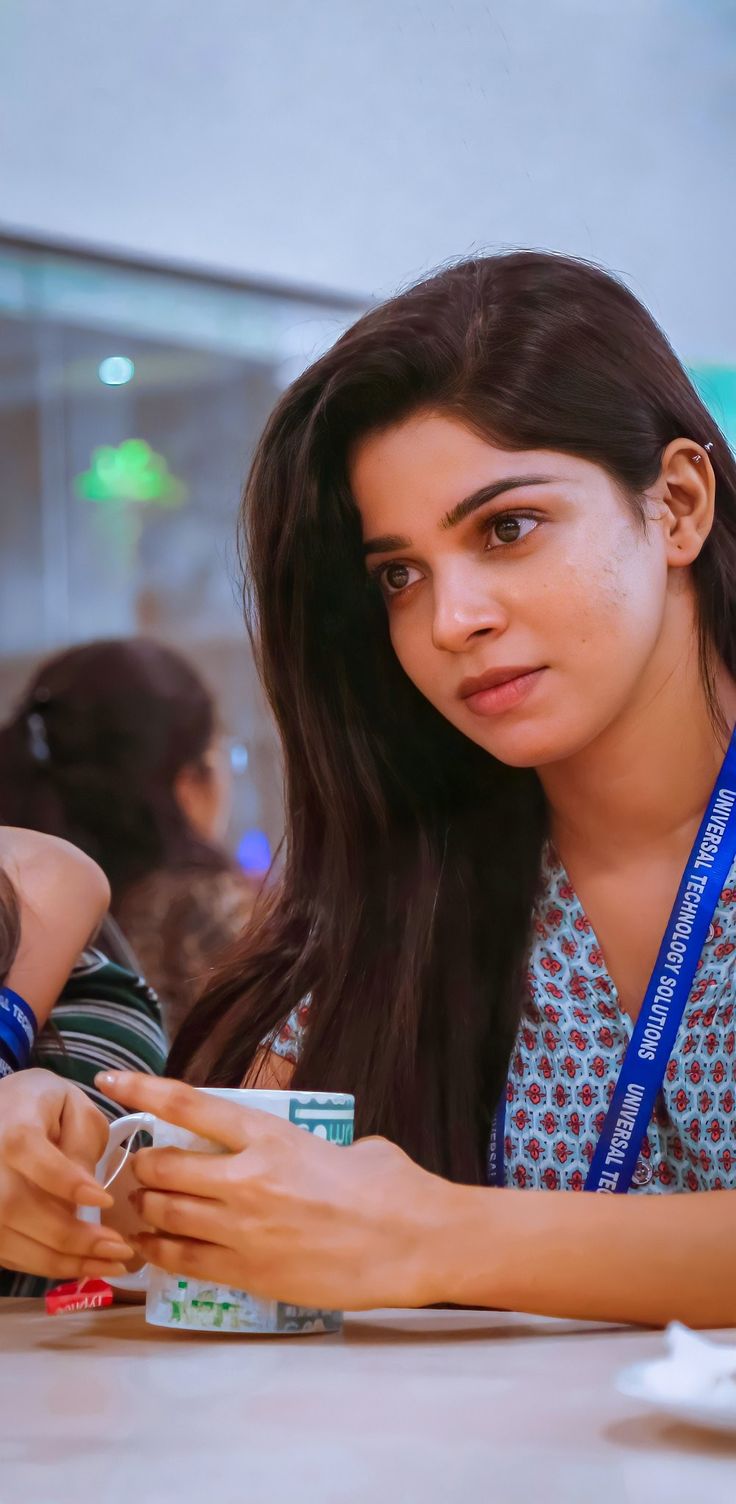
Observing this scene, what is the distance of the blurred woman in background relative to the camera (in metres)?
2.06

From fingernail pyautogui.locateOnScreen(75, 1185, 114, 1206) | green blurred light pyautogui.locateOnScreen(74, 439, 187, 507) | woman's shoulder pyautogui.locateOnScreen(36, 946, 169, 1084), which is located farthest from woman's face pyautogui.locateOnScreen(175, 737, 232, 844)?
fingernail pyautogui.locateOnScreen(75, 1185, 114, 1206)

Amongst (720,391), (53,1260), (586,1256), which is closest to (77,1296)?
(53,1260)

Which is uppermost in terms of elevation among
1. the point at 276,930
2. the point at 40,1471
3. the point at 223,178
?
the point at 223,178

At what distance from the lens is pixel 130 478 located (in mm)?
2699

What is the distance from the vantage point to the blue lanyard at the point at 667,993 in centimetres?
103

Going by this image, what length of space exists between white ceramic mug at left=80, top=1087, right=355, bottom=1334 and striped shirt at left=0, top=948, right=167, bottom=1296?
0.40m

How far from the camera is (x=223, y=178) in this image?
1872 mm

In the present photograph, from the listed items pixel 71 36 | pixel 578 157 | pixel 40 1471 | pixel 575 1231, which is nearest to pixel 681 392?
pixel 578 157

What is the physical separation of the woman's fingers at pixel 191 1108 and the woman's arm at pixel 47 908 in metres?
0.41

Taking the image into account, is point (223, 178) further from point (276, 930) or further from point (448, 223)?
point (276, 930)

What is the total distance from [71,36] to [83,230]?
1.62ft

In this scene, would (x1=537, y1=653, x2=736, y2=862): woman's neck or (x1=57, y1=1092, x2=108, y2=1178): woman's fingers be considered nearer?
(x1=57, y1=1092, x2=108, y2=1178): woman's fingers

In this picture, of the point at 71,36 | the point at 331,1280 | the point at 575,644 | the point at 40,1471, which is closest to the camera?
the point at 40,1471

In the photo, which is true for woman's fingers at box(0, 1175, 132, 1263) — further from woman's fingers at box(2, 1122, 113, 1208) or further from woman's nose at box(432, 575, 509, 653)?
woman's nose at box(432, 575, 509, 653)
